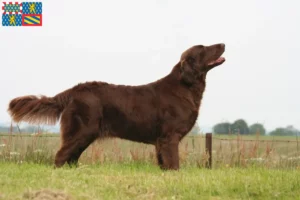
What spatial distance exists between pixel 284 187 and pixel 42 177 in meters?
3.16

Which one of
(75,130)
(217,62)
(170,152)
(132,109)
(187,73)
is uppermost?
(217,62)

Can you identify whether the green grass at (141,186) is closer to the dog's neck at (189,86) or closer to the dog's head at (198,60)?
the dog's neck at (189,86)

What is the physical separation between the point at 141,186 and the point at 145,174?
4.22ft

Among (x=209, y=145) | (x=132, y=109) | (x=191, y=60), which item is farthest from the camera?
(x=209, y=145)

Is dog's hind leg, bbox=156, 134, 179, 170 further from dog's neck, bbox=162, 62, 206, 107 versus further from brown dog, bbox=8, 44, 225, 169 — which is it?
dog's neck, bbox=162, 62, 206, 107

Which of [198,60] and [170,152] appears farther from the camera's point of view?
[198,60]

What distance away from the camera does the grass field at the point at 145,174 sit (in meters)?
6.23

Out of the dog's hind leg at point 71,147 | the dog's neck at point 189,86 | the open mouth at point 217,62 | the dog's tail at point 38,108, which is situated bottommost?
the dog's hind leg at point 71,147

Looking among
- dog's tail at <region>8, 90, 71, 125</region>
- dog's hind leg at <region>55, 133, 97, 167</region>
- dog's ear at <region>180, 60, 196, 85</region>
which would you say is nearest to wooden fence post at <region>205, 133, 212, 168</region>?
dog's ear at <region>180, 60, 196, 85</region>

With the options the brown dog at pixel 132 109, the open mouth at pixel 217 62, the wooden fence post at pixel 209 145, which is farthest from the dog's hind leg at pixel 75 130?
the wooden fence post at pixel 209 145

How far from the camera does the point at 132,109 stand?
850cm

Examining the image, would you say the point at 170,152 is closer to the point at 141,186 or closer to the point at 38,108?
the point at 141,186

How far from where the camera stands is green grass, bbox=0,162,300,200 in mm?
5984

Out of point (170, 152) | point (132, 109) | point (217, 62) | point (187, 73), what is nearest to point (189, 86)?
point (187, 73)
